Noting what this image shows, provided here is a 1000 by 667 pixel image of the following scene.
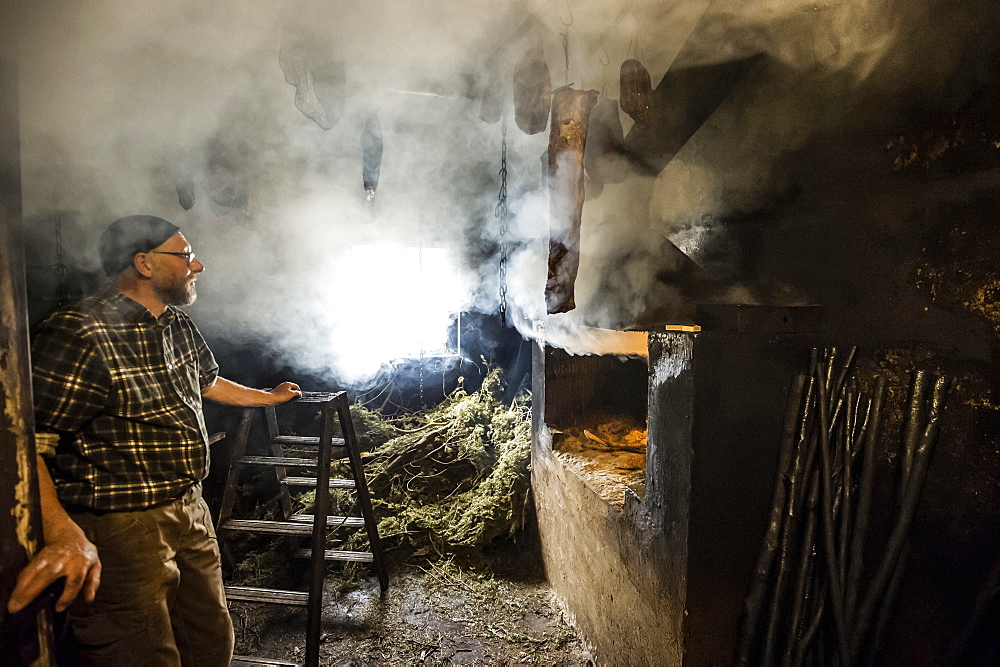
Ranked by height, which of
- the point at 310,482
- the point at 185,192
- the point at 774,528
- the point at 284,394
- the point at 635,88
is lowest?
the point at 310,482

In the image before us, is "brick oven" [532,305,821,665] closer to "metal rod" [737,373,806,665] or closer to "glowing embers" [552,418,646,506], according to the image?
"metal rod" [737,373,806,665]

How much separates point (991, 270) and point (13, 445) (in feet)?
10.6

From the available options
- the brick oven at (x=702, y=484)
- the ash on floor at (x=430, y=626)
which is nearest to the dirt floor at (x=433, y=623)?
the ash on floor at (x=430, y=626)

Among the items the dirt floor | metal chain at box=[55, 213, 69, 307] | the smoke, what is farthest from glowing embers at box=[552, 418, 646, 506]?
metal chain at box=[55, 213, 69, 307]

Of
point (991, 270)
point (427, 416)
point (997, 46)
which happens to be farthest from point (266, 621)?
point (997, 46)

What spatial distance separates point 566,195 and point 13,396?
9.17ft

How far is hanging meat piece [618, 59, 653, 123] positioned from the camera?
120 inches

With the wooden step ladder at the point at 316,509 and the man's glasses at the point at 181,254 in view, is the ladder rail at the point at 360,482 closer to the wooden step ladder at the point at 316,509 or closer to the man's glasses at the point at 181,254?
the wooden step ladder at the point at 316,509

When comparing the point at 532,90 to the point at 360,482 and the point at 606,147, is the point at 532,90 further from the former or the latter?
the point at 360,482

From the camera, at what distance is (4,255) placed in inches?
45.7

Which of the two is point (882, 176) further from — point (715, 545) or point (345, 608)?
point (345, 608)

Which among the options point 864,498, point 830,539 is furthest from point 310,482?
point 864,498

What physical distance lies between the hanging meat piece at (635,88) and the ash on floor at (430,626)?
3988mm

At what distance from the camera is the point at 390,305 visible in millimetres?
7754
